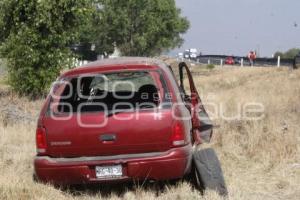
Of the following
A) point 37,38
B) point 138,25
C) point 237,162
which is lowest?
point 237,162

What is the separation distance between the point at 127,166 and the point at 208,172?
1049mm

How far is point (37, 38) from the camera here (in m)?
17.4

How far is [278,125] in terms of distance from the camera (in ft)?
33.4

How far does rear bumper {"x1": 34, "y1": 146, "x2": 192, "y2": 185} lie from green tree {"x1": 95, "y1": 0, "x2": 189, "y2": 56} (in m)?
36.0

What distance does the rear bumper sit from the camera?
635 cm

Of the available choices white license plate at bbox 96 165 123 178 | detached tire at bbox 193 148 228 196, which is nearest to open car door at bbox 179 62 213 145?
detached tire at bbox 193 148 228 196

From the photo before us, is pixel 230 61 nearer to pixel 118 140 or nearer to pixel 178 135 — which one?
pixel 178 135

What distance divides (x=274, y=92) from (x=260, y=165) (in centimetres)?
1039

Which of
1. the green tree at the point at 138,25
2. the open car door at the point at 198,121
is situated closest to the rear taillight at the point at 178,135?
the open car door at the point at 198,121

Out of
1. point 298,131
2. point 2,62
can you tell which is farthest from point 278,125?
point 2,62

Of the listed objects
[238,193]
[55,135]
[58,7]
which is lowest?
[238,193]

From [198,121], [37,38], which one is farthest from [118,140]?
[37,38]

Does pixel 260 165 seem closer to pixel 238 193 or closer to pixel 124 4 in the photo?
pixel 238 193

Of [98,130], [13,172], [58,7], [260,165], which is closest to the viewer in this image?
[98,130]
